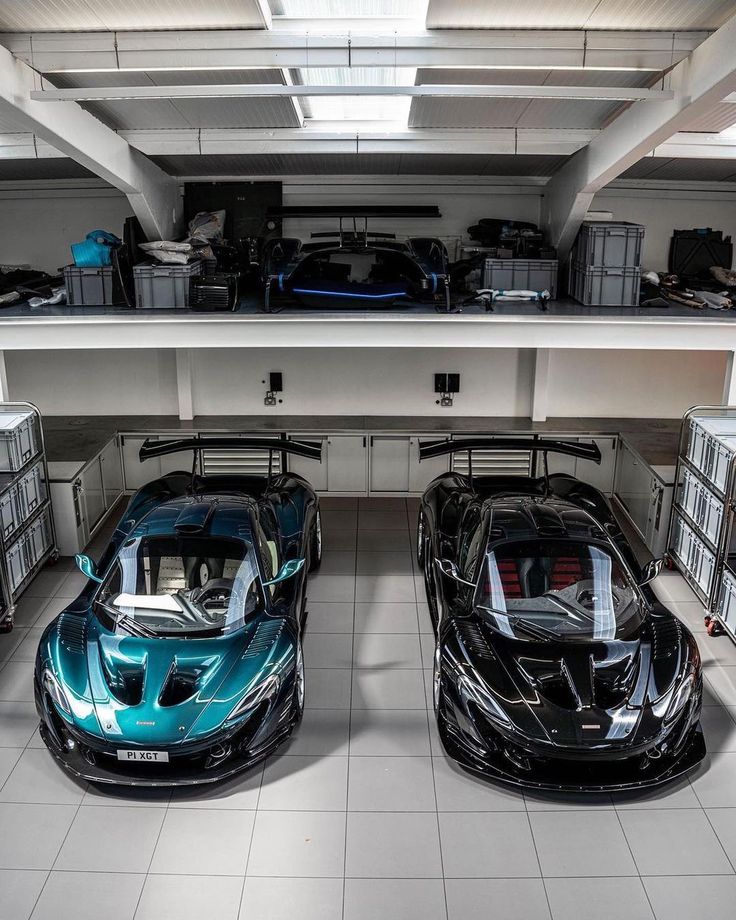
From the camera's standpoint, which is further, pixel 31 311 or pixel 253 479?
pixel 31 311

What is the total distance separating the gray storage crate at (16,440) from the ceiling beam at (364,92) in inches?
110

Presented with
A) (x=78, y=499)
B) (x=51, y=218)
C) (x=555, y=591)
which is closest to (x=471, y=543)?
(x=555, y=591)

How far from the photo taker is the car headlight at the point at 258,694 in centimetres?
453

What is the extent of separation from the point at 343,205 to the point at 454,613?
5.79m

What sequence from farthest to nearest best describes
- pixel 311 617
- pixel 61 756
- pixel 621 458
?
pixel 621 458
pixel 311 617
pixel 61 756

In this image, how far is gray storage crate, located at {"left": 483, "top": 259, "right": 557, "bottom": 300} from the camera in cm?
827

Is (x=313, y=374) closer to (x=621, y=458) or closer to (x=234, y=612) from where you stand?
(x=621, y=458)

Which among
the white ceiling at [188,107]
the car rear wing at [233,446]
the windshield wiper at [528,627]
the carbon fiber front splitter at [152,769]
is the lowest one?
the carbon fiber front splitter at [152,769]

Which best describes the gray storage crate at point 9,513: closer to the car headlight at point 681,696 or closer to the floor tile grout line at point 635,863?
the floor tile grout line at point 635,863

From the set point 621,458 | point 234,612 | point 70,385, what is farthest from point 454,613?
A: point 70,385

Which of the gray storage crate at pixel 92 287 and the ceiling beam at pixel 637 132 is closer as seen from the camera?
the ceiling beam at pixel 637 132

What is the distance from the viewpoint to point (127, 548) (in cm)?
548

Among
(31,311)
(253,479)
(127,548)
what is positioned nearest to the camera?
(127,548)

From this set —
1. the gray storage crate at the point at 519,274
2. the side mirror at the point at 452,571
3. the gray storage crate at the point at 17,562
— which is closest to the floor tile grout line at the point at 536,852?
the side mirror at the point at 452,571
